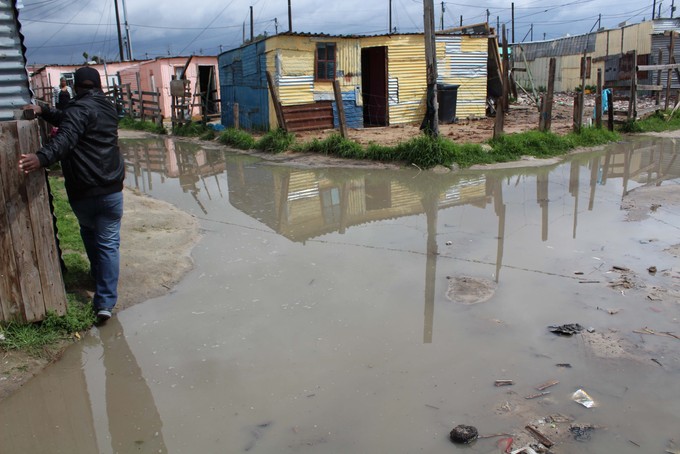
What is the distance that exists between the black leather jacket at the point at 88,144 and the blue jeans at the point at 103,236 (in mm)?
89

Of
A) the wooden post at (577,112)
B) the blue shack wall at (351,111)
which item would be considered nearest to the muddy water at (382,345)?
the wooden post at (577,112)

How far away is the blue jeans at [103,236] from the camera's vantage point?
4.24 metres

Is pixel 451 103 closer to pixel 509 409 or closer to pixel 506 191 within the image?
pixel 506 191

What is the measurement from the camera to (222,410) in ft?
10.7

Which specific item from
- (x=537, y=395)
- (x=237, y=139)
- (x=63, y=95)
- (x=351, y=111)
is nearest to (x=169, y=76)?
(x=237, y=139)

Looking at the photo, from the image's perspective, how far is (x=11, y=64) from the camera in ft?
13.0

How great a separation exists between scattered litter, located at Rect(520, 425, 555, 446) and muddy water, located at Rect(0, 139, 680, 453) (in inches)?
2.0

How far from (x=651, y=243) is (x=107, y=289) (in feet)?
18.4

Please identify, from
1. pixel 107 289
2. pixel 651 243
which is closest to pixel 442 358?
pixel 107 289

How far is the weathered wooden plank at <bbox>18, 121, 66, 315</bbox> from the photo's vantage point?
12.9ft

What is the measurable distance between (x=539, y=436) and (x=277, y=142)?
1193 cm

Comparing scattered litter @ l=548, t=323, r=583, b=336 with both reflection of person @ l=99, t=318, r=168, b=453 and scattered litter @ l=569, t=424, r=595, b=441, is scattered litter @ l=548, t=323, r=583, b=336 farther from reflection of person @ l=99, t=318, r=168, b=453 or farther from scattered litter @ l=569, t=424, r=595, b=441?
reflection of person @ l=99, t=318, r=168, b=453

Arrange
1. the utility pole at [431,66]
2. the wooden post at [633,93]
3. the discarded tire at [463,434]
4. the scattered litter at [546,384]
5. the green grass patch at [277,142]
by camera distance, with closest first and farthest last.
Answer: the discarded tire at [463,434] → the scattered litter at [546,384] → the utility pole at [431,66] → the green grass patch at [277,142] → the wooden post at [633,93]

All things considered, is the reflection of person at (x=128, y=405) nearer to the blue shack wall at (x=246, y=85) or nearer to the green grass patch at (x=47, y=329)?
the green grass patch at (x=47, y=329)
